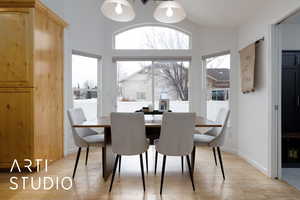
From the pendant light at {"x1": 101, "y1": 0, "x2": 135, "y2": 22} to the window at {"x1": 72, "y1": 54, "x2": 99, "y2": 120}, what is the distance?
192 centimetres

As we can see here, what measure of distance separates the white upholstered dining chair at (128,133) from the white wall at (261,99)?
5.74 ft

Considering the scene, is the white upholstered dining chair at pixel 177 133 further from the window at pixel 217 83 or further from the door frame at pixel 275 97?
the window at pixel 217 83

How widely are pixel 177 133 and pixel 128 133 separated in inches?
21.7

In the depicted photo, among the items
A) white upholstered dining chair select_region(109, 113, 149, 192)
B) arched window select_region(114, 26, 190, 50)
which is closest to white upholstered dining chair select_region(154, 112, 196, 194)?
white upholstered dining chair select_region(109, 113, 149, 192)

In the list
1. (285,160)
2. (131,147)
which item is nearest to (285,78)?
(285,160)

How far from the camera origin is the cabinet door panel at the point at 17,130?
2.98 metres

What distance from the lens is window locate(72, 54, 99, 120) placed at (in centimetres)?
421

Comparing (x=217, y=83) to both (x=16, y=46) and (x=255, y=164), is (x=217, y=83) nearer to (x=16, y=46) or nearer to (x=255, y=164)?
(x=255, y=164)

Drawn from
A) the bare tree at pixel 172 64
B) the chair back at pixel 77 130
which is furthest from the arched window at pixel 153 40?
the chair back at pixel 77 130

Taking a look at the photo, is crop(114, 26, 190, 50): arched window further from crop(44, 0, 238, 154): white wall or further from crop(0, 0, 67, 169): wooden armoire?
crop(0, 0, 67, 169): wooden armoire

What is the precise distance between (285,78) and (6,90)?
4.38 meters

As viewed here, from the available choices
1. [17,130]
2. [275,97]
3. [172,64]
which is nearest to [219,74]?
[172,64]

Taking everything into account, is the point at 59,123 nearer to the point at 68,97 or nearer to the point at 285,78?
the point at 68,97

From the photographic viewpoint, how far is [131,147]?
2.40m
